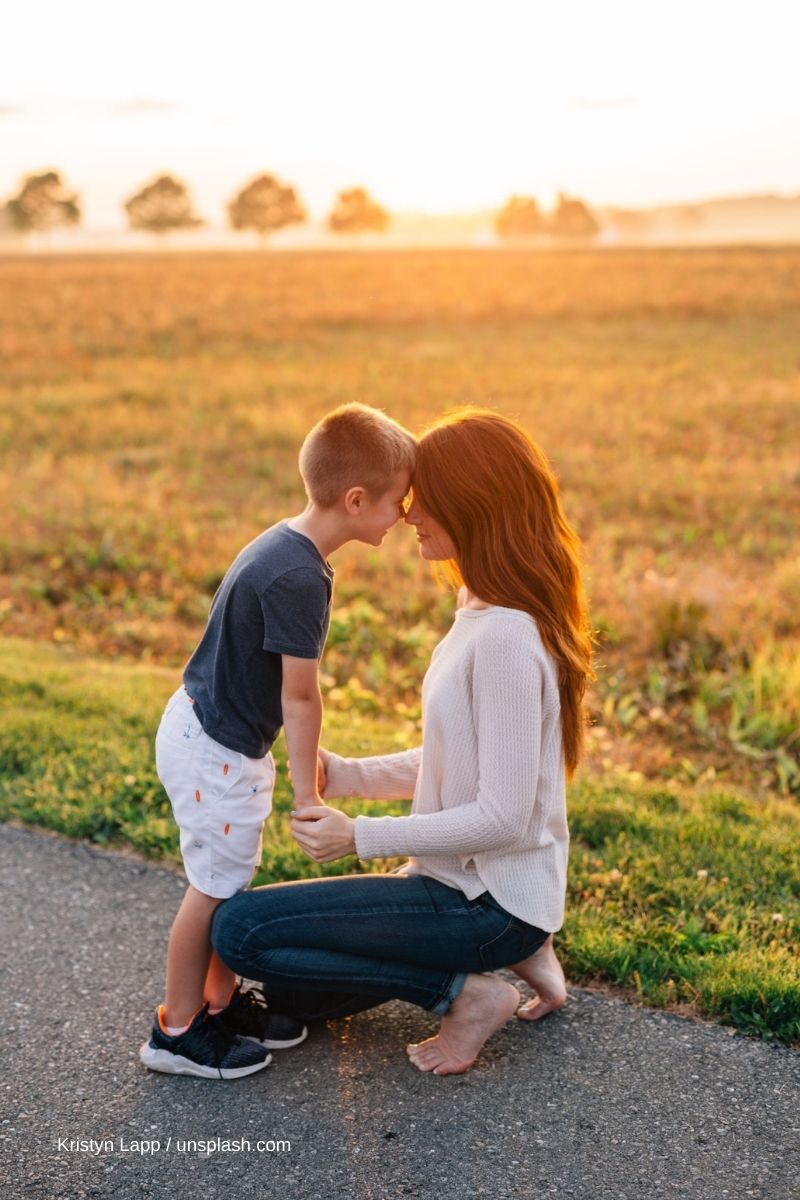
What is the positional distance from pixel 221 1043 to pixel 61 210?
398ft

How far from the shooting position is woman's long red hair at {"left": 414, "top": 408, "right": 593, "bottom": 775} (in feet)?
9.98

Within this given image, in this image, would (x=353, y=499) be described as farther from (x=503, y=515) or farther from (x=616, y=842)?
(x=616, y=842)

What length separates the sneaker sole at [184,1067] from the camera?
321 centimetres

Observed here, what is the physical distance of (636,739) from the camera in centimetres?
626

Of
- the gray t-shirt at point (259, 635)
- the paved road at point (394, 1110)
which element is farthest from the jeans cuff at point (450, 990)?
the gray t-shirt at point (259, 635)

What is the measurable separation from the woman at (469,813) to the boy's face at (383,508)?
0.13 feet

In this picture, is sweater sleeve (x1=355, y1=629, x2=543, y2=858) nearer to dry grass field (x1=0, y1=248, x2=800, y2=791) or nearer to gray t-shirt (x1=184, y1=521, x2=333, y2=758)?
gray t-shirt (x1=184, y1=521, x2=333, y2=758)

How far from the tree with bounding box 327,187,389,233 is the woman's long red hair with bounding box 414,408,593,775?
4717 inches

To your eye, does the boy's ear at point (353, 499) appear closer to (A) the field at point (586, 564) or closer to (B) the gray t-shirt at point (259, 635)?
(B) the gray t-shirt at point (259, 635)

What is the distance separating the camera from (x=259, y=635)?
10.3 feet

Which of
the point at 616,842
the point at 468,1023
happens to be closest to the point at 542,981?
the point at 468,1023

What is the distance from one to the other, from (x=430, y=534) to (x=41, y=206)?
121 m

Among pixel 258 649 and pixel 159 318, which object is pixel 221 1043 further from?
pixel 159 318

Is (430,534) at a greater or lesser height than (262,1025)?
greater
